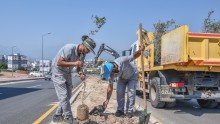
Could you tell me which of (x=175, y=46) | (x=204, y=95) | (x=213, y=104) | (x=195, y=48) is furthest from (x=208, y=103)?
(x=175, y=46)

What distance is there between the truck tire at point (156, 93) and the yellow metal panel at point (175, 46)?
68 cm

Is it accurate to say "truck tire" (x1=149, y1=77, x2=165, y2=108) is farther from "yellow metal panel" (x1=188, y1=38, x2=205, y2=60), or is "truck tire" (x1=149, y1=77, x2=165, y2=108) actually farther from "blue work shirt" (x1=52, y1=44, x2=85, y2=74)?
"blue work shirt" (x1=52, y1=44, x2=85, y2=74)

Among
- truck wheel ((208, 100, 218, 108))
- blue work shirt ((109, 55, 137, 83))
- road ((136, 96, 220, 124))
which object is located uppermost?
blue work shirt ((109, 55, 137, 83))

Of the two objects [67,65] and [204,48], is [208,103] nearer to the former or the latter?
[204,48]

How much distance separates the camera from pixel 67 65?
6.20 meters

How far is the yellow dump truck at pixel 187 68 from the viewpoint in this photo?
9.89 metres

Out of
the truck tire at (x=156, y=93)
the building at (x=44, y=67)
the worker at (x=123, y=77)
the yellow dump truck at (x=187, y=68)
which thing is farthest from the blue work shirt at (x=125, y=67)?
the building at (x=44, y=67)

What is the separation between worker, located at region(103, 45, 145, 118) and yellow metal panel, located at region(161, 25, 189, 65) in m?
2.07

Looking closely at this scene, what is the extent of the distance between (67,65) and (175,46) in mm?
4826

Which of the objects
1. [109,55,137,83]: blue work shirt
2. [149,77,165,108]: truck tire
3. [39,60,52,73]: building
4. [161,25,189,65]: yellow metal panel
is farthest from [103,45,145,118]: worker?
[39,60,52,73]: building

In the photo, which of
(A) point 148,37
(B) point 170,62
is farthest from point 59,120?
(A) point 148,37

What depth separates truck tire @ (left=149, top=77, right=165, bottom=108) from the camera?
1083 cm

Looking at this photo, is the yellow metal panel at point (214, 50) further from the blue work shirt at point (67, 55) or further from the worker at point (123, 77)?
the blue work shirt at point (67, 55)

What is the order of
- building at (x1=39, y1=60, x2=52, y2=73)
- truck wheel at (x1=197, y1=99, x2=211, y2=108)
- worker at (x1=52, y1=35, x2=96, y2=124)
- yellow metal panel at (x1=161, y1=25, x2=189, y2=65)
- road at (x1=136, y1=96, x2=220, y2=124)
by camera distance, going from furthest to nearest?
building at (x1=39, y1=60, x2=52, y2=73) < truck wheel at (x1=197, y1=99, x2=211, y2=108) < yellow metal panel at (x1=161, y1=25, x2=189, y2=65) < road at (x1=136, y1=96, x2=220, y2=124) < worker at (x1=52, y1=35, x2=96, y2=124)
